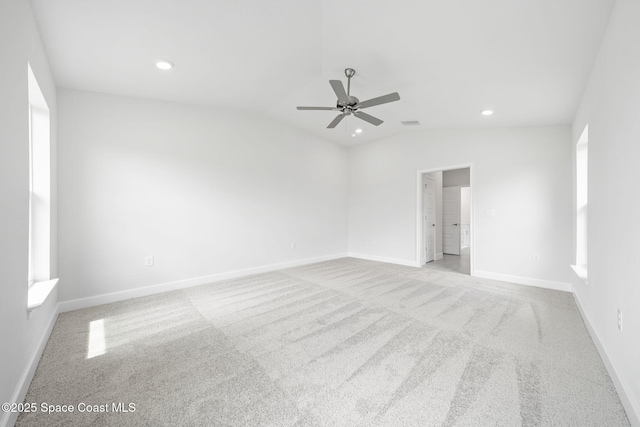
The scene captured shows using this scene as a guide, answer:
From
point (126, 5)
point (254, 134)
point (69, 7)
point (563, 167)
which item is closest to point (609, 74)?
point (563, 167)

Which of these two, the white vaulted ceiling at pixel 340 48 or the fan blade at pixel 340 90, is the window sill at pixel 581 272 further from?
the fan blade at pixel 340 90

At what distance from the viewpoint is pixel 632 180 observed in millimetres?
1427

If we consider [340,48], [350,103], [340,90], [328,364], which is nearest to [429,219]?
[350,103]

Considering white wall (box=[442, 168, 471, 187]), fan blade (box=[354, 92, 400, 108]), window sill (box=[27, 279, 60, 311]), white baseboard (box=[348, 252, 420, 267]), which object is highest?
fan blade (box=[354, 92, 400, 108])

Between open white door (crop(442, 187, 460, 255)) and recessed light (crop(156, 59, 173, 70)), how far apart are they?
272 inches

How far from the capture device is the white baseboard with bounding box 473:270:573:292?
146 inches

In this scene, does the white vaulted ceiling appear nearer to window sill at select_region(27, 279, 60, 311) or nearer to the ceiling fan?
the ceiling fan

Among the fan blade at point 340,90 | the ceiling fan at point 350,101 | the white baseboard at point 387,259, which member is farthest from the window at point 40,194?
the white baseboard at point 387,259

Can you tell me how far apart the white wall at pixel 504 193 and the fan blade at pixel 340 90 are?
2814 millimetres

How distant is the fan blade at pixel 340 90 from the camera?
247cm

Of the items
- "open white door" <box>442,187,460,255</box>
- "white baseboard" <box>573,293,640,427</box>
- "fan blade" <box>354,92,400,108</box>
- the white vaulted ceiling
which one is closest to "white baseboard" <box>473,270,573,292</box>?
"white baseboard" <box>573,293,640,427</box>

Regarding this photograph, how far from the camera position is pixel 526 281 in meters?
3.97

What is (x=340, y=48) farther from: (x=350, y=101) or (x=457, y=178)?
(x=457, y=178)

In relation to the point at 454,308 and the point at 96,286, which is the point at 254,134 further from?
the point at 454,308
